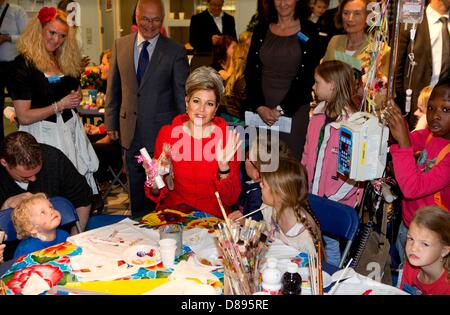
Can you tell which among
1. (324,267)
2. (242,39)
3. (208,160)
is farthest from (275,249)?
(242,39)

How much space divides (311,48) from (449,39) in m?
1.39

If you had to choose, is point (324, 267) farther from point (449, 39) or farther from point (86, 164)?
point (449, 39)

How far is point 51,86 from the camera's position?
3.72 metres

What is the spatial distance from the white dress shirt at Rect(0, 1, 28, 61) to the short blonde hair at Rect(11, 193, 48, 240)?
11.1ft

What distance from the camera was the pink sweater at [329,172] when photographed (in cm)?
328

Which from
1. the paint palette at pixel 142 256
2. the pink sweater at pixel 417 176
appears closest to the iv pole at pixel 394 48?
the pink sweater at pixel 417 176

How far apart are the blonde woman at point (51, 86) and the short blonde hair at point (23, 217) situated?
1145mm

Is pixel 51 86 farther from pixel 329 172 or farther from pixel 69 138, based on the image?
pixel 329 172

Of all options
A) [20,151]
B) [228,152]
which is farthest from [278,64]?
[20,151]

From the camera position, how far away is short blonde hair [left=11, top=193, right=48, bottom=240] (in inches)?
102

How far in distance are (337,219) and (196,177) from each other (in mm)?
826

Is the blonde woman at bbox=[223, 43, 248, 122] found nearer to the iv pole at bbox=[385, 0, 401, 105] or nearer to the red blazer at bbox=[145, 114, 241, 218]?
the red blazer at bbox=[145, 114, 241, 218]
